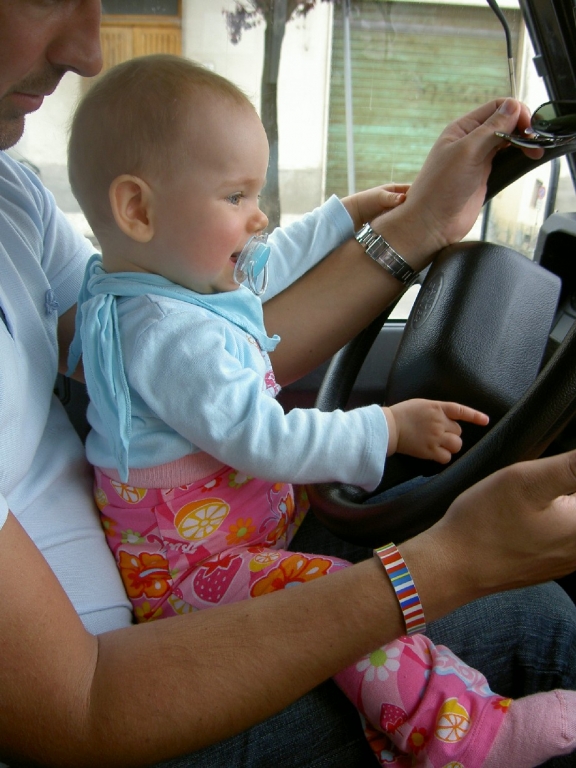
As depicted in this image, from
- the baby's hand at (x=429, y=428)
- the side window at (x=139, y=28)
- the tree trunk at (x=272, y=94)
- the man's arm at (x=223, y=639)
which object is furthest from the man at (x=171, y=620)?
the tree trunk at (x=272, y=94)

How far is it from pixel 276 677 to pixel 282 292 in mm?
727

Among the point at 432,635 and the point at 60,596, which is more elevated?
the point at 60,596

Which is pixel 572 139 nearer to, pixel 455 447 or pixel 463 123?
pixel 463 123

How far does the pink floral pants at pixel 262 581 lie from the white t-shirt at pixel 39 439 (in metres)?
0.05

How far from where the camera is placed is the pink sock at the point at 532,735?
87 cm

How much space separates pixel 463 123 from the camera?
4.03 feet

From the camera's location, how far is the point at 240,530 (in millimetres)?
1078

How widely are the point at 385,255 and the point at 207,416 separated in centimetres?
52

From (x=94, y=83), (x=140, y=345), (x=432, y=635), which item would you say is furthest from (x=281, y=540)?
(x=94, y=83)

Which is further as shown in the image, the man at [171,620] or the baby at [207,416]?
the baby at [207,416]

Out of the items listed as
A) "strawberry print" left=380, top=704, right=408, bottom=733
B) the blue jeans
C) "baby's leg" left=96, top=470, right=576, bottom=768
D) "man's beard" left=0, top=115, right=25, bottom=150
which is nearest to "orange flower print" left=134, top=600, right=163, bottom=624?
"baby's leg" left=96, top=470, right=576, bottom=768

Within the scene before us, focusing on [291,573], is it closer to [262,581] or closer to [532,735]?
[262,581]

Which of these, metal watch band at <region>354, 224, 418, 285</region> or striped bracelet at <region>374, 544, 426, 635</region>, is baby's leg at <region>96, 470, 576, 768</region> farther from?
metal watch band at <region>354, 224, 418, 285</region>

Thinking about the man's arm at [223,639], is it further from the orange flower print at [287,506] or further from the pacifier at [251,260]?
the pacifier at [251,260]
